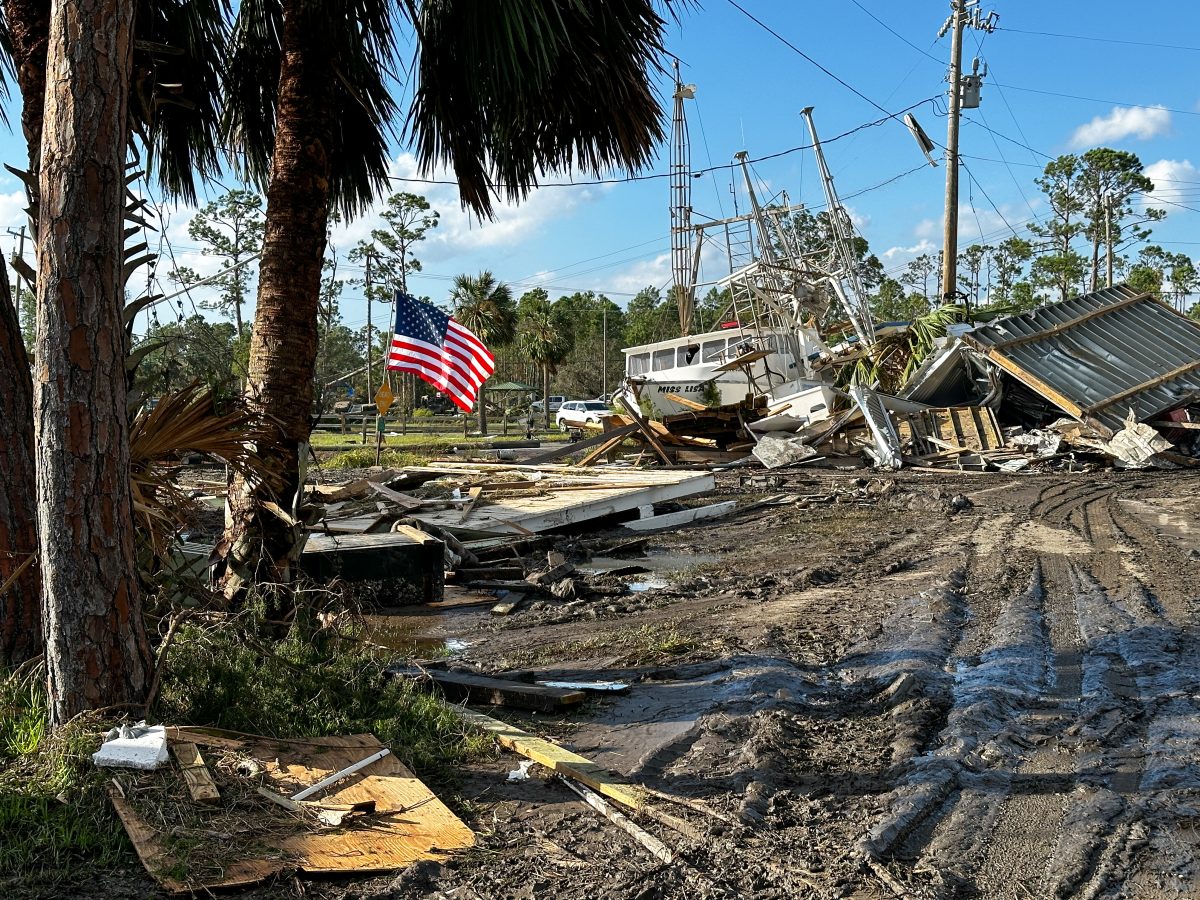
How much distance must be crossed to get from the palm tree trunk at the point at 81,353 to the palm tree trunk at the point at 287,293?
78.6 inches

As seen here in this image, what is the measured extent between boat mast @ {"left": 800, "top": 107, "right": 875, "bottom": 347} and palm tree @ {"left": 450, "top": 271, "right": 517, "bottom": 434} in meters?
25.4

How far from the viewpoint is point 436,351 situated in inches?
593

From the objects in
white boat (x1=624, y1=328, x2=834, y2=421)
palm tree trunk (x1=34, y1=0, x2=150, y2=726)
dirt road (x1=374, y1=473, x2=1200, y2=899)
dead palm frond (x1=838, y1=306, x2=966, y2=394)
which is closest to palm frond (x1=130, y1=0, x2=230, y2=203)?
palm tree trunk (x1=34, y1=0, x2=150, y2=726)

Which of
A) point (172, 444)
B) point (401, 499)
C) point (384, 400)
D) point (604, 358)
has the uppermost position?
point (604, 358)

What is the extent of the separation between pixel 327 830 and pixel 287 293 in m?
3.47

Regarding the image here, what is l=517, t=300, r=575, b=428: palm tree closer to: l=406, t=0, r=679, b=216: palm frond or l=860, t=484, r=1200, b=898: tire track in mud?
l=406, t=0, r=679, b=216: palm frond

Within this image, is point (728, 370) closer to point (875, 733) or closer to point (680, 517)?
point (680, 517)

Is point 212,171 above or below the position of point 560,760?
above

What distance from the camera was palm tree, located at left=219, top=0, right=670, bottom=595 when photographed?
5660mm

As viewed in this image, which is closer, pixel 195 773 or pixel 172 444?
pixel 195 773

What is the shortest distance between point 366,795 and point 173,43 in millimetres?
4949

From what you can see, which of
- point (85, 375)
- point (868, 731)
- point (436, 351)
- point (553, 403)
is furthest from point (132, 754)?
point (553, 403)

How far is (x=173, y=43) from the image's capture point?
20.0 ft

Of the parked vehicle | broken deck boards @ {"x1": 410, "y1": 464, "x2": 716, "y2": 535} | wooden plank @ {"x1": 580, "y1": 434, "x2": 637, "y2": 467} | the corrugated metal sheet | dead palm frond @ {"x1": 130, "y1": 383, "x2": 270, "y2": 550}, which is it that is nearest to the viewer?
dead palm frond @ {"x1": 130, "y1": 383, "x2": 270, "y2": 550}
